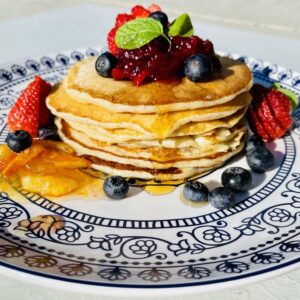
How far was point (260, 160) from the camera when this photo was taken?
2.64 metres

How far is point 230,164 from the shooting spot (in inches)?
109

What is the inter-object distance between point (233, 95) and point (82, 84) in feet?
2.60

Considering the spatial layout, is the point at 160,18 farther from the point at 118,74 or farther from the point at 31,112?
the point at 31,112

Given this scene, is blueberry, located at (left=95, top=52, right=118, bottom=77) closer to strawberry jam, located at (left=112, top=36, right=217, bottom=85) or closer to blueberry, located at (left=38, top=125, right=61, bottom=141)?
strawberry jam, located at (left=112, top=36, right=217, bottom=85)

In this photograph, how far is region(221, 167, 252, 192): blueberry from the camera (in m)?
2.46

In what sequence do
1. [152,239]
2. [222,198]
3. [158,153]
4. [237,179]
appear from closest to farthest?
[152,239] < [222,198] < [237,179] < [158,153]

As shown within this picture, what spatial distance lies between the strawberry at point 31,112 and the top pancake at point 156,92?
285mm

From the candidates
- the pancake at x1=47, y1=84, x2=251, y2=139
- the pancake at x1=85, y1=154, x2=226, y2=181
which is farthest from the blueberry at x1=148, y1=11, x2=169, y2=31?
the pancake at x1=85, y1=154, x2=226, y2=181

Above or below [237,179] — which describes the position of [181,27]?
above

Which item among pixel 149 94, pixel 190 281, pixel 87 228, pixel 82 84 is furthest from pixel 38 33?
pixel 190 281

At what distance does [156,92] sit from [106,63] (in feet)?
1.11

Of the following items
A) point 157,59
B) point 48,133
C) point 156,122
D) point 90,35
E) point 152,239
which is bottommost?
point 90,35

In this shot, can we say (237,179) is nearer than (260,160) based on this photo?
Yes

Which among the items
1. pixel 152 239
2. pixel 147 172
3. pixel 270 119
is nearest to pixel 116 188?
pixel 147 172
